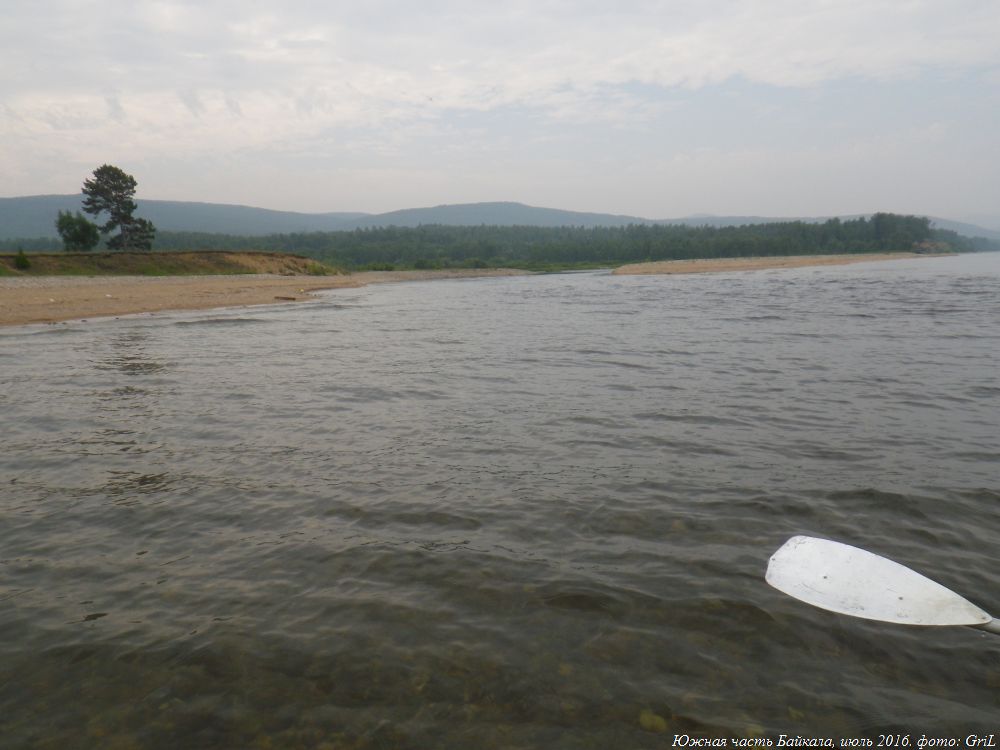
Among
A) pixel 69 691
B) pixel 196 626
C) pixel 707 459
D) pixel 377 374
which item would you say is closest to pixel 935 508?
A: pixel 707 459

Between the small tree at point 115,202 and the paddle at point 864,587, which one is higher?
the small tree at point 115,202

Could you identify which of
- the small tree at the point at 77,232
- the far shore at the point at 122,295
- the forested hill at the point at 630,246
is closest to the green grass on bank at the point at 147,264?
the far shore at the point at 122,295

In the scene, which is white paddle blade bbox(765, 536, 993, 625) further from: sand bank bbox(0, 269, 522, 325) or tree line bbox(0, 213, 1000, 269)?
tree line bbox(0, 213, 1000, 269)

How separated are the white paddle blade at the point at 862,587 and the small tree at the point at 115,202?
81.4 m

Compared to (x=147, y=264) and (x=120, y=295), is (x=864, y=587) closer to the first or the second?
(x=120, y=295)

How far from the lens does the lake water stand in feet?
11.4

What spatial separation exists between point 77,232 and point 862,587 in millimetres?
79413

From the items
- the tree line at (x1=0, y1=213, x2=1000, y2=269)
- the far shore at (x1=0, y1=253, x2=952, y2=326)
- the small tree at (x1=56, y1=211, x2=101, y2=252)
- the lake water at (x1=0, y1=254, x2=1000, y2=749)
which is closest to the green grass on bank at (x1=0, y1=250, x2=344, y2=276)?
the far shore at (x1=0, y1=253, x2=952, y2=326)

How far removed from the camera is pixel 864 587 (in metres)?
4.42

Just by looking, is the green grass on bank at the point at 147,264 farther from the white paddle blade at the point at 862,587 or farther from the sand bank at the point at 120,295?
the white paddle blade at the point at 862,587

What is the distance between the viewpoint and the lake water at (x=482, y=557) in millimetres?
3479

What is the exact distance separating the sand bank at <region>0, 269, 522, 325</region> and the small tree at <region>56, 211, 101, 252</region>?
80.7 feet

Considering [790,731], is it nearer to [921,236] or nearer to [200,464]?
[200,464]

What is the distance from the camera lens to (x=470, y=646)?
4.02 m
